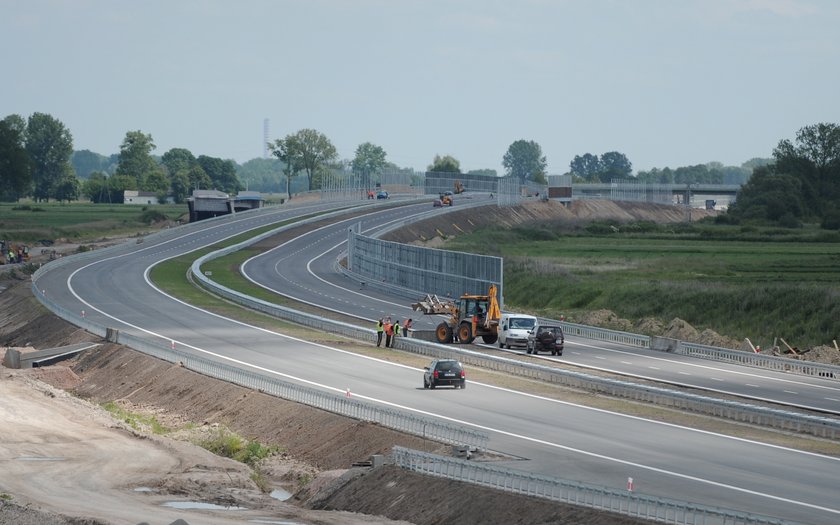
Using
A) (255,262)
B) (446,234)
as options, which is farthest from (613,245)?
(255,262)

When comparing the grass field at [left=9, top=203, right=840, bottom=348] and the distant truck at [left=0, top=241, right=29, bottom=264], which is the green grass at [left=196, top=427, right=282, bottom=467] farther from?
the distant truck at [left=0, top=241, right=29, bottom=264]

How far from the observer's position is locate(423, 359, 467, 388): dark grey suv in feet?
159

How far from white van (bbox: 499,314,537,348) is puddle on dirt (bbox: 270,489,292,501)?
28196mm

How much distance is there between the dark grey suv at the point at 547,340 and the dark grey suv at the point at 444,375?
1331 centimetres

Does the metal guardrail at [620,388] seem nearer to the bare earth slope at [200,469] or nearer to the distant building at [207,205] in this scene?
the bare earth slope at [200,469]

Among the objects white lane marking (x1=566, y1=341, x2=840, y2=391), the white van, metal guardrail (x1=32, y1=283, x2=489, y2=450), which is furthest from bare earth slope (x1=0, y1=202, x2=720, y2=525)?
white lane marking (x1=566, y1=341, x2=840, y2=391)

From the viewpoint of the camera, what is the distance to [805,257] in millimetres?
116000

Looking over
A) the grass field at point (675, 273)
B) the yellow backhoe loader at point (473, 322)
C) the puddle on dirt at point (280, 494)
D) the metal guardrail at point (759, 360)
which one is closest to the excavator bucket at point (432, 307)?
the yellow backhoe loader at point (473, 322)

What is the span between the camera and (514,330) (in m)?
64.2

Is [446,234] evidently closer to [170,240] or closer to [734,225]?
[170,240]

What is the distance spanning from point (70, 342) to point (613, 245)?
9120cm

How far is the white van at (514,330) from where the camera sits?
2525 inches

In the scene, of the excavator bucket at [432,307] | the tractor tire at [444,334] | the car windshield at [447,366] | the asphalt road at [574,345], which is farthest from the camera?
the excavator bucket at [432,307]

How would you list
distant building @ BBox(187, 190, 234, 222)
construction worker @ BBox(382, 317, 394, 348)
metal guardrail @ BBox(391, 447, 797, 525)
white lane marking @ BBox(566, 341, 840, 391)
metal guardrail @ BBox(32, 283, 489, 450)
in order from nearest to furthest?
metal guardrail @ BBox(391, 447, 797, 525) → metal guardrail @ BBox(32, 283, 489, 450) → white lane marking @ BBox(566, 341, 840, 391) → construction worker @ BBox(382, 317, 394, 348) → distant building @ BBox(187, 190, 234, 222)
